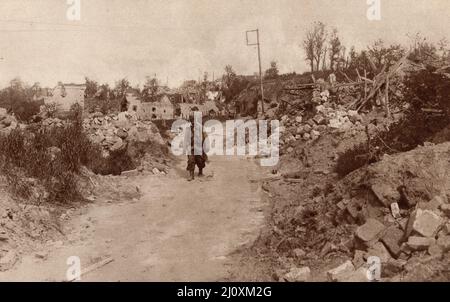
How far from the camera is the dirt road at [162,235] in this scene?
6.04 metres

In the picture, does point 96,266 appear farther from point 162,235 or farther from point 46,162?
point 46,162

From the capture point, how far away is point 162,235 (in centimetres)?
764

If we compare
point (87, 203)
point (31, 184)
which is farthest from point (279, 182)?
point (31, 184)

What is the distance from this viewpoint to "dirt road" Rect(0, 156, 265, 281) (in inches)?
238

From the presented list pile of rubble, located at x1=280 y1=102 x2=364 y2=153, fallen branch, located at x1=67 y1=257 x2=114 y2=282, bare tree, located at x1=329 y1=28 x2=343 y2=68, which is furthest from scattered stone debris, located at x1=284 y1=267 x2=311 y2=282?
bare tree, located at x1=329 y1=28 x2=343 y2=68

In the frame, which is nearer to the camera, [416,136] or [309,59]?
[416,136]

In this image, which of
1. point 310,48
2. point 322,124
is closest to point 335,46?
point 310,48

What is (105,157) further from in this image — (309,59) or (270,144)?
(309,59)

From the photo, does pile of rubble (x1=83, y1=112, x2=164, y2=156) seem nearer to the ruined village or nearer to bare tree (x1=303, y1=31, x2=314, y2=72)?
the ruined village

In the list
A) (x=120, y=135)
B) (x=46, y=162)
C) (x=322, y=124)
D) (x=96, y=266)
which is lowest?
(x=96, y=266)

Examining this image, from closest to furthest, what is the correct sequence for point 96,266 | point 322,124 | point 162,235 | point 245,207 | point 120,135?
point 96,266
point 162,235
point 245,207
point 120,135
point 322,124

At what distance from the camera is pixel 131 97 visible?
4753 centimetres

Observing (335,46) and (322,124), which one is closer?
(322,124)
